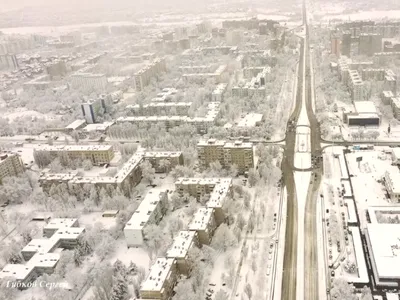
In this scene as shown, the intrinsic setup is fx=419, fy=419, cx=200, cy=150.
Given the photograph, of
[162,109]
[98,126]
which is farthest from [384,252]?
[98,126]

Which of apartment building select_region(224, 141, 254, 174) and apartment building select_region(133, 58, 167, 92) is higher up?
apartment building select_region(133, 58, 167, 92)

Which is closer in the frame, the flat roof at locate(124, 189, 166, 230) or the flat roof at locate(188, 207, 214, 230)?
the flat roof at locate(188, 207, 214, 230)

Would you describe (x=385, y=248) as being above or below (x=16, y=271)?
below

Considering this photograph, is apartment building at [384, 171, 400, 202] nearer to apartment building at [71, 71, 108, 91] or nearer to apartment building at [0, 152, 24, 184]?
→ apartment building at [0, 152, 24, 184]

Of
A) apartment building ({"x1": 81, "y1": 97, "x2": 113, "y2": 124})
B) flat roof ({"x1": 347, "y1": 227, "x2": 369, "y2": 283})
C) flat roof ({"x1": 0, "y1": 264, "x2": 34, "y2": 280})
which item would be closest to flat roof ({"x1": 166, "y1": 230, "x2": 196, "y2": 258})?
flat roof ({"x1": 0, "y1": 264, "x2": 34, "y2": 280})

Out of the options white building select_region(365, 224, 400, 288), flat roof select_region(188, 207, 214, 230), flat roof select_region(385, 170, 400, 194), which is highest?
flat roof select_region(188, 207, 214, 230)

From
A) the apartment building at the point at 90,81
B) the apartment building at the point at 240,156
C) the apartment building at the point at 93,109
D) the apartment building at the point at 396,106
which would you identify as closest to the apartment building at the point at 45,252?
the apartment building at the point at 240,156

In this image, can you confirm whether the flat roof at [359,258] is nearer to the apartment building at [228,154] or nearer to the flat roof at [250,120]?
the apartment building at [228,154]

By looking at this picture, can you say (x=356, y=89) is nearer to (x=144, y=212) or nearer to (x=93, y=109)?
(x=93, y=109)
